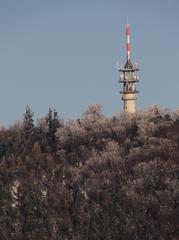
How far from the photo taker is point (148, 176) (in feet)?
408

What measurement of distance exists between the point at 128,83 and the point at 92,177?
49.4m

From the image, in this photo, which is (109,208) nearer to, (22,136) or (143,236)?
(143,236)

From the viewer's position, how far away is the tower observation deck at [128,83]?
177625mm

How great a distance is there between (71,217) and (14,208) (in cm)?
1060

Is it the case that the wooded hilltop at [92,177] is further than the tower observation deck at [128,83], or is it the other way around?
the tower observation deck at [128,83]

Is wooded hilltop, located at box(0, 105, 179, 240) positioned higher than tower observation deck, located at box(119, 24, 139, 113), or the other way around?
tower observation deck, located at box(119, 24, 139, 113)

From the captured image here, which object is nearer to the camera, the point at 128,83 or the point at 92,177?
the point at 92,177

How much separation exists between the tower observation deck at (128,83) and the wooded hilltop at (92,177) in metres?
6.94

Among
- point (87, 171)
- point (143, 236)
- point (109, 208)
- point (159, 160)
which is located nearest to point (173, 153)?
point (159, 160)

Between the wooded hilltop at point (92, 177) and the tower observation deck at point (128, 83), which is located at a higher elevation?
the tower observation deck at point (128, 83)

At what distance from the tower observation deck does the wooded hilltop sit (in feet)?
22.8

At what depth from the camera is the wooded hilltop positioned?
11100 cm

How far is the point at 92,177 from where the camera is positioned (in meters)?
134

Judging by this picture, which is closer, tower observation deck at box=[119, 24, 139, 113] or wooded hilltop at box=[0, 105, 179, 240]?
wooded hilltop at box=[0, 105, 179, 240]
